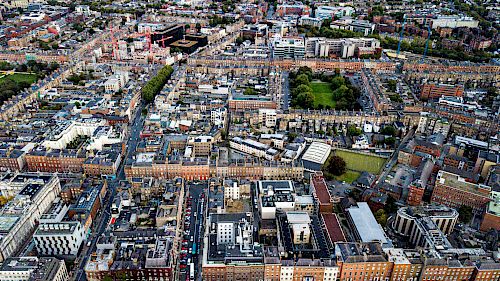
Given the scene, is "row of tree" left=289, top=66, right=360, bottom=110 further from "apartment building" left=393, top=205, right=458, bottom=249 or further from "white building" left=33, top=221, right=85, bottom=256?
"white building" left=33, top=221, right=85, bottom=256

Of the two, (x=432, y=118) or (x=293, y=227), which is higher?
(x=432, y=118)

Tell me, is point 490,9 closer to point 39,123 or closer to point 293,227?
point 293,227

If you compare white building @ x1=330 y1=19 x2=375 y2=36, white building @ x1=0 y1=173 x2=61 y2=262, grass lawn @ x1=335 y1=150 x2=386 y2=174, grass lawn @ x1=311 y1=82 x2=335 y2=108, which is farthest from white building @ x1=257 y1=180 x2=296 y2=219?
white building @ x1=330 y1=19 x2=375 y2=36

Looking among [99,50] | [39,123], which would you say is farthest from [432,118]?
[99,50]

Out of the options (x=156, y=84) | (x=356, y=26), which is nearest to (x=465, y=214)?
(x=156, y=84)

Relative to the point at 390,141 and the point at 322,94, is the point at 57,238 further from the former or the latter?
the point at 322,94

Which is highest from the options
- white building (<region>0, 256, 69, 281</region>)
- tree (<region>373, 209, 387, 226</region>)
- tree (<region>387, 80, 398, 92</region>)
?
tree (<region>387, 80, 398, 92</region>)
